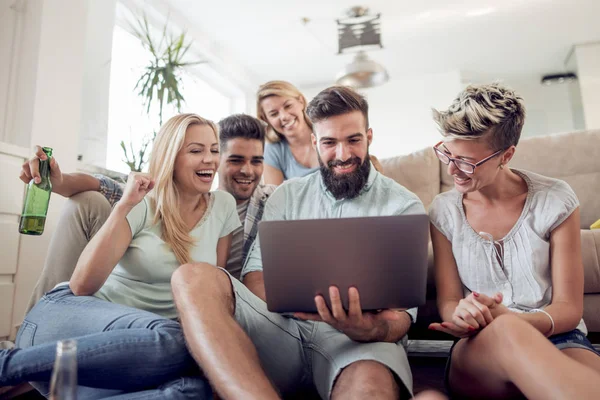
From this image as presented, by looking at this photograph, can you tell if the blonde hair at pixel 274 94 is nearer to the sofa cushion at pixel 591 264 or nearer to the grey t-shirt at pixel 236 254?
the grey t-shirt at pixel 236 254

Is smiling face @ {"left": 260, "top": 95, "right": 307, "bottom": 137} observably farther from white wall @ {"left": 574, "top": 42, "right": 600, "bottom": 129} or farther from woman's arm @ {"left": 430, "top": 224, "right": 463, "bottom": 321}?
white wall @ {"left": 574, "top": 42, "right": 600, "bottom": 129}

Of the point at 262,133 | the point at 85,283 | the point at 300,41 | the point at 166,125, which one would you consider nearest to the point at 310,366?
the point at 85,283

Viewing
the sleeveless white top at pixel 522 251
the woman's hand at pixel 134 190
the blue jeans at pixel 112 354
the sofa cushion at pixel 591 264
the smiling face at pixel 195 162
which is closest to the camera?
the blue jeans at pixel 112 354

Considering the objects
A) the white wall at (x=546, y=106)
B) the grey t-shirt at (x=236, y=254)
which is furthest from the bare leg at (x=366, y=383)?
the white wall at (x=546, y=106)

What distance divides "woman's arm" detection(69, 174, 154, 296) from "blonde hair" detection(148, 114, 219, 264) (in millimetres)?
131

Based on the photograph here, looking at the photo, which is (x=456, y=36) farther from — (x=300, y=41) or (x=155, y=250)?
(x=155, y=250)

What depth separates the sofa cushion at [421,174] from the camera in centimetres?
269

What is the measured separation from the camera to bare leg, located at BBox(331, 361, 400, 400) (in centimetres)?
103

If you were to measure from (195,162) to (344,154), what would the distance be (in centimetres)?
51

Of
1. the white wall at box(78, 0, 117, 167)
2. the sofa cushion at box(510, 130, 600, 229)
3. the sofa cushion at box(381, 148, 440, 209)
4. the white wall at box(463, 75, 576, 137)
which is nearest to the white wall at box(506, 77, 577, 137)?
the white wall at box(463, 75, 576, 137)

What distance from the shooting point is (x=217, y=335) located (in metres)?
1.07

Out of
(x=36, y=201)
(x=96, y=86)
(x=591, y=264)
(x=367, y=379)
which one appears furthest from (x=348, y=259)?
(x=96, y=86)

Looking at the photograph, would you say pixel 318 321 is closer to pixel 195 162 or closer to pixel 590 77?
pixel 195 162

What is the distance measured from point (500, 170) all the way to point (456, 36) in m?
3.95
